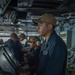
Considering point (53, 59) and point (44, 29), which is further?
point (44, 29)

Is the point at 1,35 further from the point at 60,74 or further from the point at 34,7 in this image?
the point at 60,74

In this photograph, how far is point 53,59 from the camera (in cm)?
249

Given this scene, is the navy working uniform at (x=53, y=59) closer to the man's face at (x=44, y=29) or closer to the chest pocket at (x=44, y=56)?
the chest pocket at (x=44, y=56)

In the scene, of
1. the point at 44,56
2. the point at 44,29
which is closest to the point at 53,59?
the point at 44,56

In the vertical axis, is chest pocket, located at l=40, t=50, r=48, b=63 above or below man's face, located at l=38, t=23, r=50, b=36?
below

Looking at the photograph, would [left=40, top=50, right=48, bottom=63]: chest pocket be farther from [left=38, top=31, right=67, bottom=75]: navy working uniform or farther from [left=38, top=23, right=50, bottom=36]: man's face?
[left=38, top=23, right=50, bottom=36]: man's face

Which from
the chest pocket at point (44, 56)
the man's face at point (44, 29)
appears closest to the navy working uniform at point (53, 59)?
the chest pocket at point (44, 56)

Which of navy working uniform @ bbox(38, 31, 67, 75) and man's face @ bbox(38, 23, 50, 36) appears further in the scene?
man's face @ bbox(38, 23, 50, 36)

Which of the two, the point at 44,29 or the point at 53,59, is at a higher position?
the point at 44,29

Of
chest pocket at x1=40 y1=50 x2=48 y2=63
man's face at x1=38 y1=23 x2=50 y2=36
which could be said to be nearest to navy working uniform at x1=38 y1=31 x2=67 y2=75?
chest pocket at x1=40 y1=50 x2=48 y2=63

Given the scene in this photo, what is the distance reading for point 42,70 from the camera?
8.54ft

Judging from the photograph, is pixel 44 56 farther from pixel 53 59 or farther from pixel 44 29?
pixel 44 29

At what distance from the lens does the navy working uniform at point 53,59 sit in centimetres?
249

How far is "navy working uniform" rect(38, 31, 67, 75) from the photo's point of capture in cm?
249
